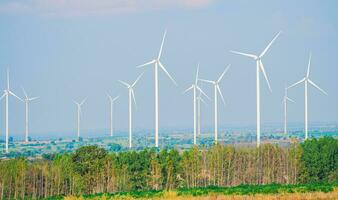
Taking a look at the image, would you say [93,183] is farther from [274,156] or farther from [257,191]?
[257,191]

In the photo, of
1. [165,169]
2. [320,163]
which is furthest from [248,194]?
[320,163]

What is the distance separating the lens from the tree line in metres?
78.8

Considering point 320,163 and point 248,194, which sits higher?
point 320,163

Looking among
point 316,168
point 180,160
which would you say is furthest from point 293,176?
point 180,160

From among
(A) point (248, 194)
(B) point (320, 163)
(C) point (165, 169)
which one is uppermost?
(B) point (320, 163)

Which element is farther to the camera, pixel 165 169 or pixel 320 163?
pixel 320 163

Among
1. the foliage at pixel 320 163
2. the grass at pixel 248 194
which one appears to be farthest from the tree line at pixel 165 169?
the grass at pixel 248 194

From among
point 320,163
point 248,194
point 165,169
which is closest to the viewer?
point 248,194

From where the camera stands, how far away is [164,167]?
81938mm

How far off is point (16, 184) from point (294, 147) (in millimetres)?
28226

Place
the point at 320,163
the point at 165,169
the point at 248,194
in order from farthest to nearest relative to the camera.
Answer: the point at 320,163 → the point at 165,169 → the point at 248,194

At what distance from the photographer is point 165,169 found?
81.8m

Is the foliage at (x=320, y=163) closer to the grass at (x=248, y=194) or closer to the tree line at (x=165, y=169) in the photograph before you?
the tree line at (x=165, y=169)

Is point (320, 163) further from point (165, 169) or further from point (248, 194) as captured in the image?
point (248, 194)
